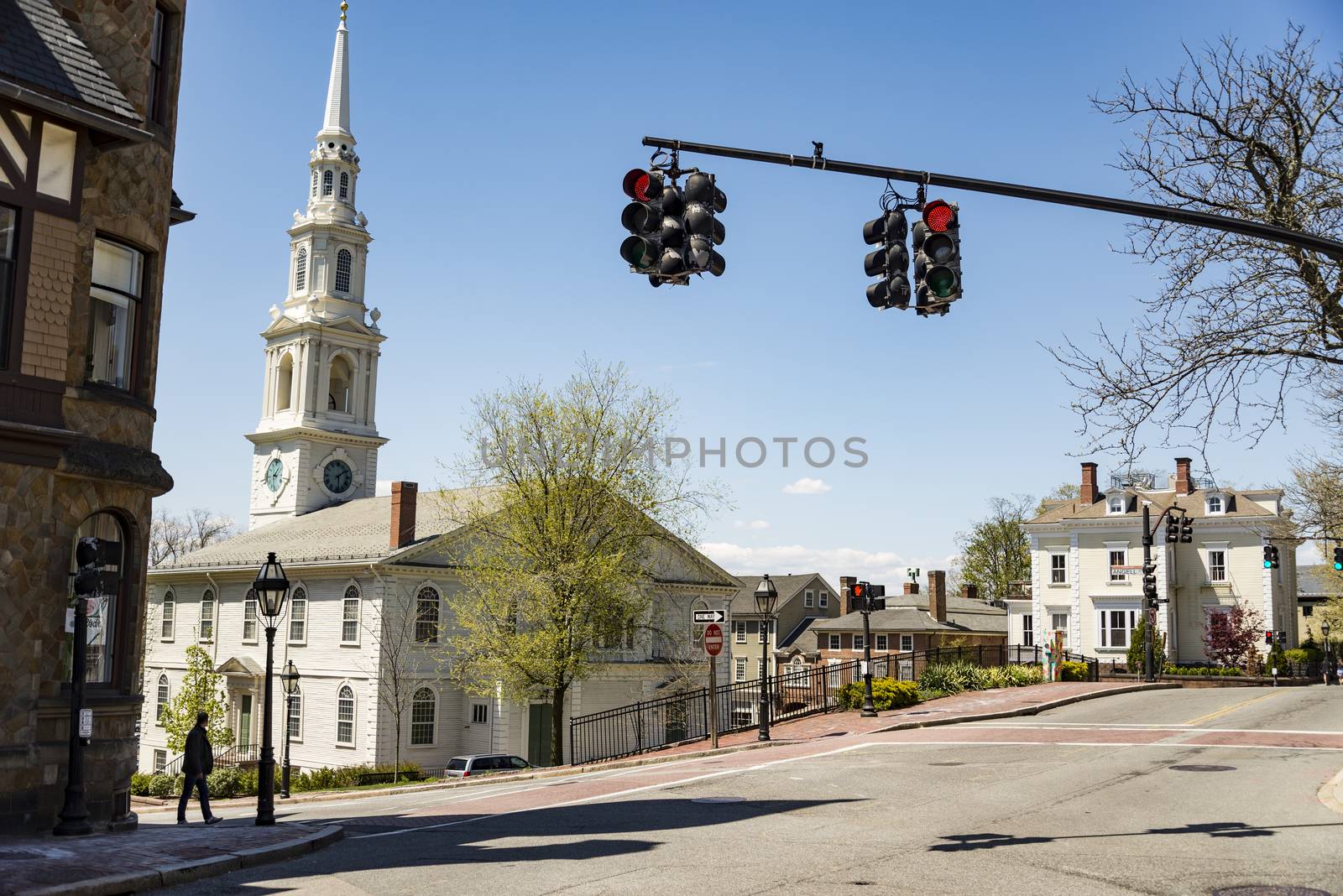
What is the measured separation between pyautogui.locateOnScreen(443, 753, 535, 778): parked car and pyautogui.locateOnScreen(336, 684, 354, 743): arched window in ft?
29.3

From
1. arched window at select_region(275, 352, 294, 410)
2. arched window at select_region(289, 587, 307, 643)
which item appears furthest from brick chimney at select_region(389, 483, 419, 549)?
arched window at select_region(275, 352, 294, 410)

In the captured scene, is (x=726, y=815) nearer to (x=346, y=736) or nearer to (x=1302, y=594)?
(x=346, y=736)

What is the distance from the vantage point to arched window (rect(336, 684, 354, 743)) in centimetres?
4534

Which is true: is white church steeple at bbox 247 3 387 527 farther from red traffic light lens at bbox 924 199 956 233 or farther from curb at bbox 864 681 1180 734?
red traffic light lens at bbox 924 199 956 233

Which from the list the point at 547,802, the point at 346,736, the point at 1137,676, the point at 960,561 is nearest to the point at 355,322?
the point at 346,736

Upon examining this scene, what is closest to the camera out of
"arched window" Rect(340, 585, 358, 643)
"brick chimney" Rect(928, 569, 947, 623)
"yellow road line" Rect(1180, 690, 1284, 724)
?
"yellow road line" Rect(1180, 690, 1284, 724)

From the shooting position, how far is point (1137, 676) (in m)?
44.3

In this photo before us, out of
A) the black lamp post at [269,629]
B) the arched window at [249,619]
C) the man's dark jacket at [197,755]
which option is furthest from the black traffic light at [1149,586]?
the arched window at [249,619]

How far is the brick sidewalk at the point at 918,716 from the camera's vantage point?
26.4 meters

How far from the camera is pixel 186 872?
1202 cm

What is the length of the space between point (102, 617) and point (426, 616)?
99.9 feet

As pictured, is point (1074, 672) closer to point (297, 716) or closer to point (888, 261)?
point (297, 716)

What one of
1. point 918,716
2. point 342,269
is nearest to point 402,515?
point 342,269

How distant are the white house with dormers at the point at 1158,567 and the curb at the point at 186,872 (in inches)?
2007
